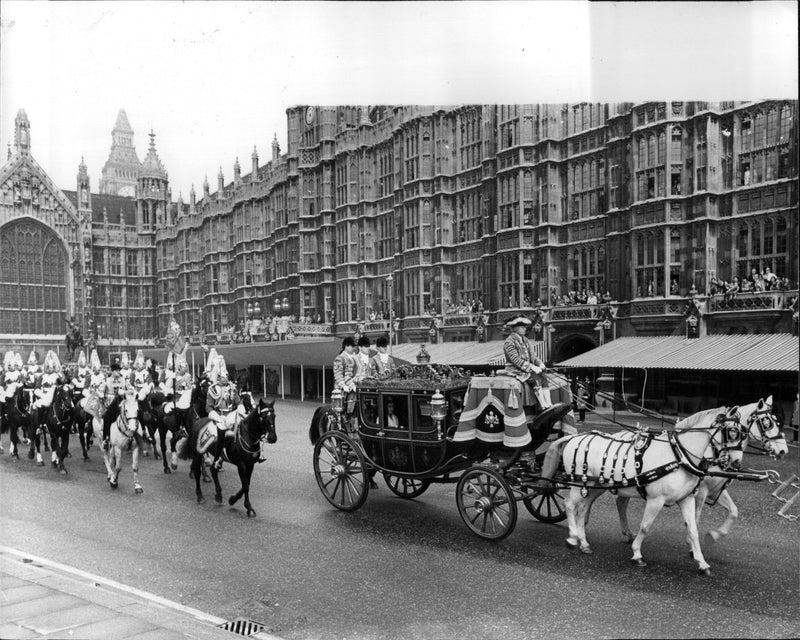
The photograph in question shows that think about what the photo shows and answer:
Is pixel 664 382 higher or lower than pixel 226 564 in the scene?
higher

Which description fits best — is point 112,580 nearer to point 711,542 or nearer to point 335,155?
point 711,542

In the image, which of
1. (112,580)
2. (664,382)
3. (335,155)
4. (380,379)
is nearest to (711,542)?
(664,382)

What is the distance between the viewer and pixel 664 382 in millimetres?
8461

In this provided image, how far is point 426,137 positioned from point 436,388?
6910mm

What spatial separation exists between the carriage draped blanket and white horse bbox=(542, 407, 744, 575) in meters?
0.57

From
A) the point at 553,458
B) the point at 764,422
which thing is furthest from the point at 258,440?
the point at 764,422

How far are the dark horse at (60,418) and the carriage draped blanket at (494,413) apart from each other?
7.62 meters

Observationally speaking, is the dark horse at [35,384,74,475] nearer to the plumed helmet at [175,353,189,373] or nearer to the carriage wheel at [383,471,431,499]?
the plumed helmet at [175,353,189,373]

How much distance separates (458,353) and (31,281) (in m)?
7.47

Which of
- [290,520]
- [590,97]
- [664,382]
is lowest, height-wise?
[290,520]

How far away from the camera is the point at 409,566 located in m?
6.23

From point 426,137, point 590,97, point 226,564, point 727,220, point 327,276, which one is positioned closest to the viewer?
point 590,97

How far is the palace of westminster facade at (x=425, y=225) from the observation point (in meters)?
8.63

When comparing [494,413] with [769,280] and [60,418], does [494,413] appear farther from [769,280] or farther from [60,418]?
[60,418]
